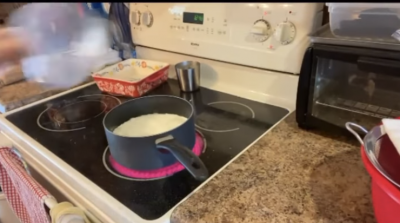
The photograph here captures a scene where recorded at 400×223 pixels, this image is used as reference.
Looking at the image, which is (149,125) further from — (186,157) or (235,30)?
(235,30)

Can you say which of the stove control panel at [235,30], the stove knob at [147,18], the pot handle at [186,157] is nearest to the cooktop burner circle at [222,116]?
the stove control panel at [235,30]

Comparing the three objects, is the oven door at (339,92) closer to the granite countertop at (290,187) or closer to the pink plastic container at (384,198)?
the granite countertop at (290,187)

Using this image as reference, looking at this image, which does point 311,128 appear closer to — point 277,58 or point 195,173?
point 277,58

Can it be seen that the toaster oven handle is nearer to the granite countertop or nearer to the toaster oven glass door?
the toaster oven glass door

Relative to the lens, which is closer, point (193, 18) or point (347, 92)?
point (347, 92)

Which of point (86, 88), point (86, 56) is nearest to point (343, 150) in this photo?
point (86, 56)

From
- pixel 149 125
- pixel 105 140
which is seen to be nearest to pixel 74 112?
pixel 105 140

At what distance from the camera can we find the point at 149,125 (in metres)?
0.79

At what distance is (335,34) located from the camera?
26.8 inches

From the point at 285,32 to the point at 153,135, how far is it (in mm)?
421

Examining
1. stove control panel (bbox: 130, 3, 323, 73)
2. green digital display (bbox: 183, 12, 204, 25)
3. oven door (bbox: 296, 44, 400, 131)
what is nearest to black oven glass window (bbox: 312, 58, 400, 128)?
oven door (bbox: 296, 44, 400, 131)

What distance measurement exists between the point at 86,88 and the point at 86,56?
350 mm

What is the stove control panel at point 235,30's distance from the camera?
82cm

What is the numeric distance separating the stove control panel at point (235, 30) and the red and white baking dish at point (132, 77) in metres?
0.08
